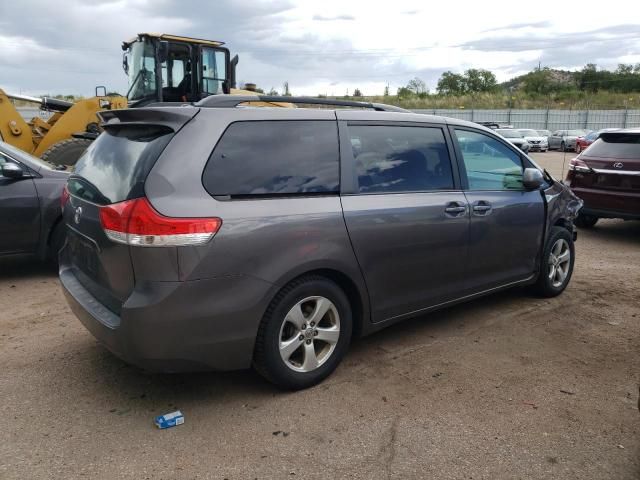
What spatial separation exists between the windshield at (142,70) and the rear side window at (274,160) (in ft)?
30.0

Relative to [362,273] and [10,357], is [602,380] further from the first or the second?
[10,357]

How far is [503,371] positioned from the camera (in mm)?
3941

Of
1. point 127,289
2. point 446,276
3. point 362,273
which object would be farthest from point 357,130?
point 127,289

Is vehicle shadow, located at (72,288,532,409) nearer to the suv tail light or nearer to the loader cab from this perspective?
the suv tail light

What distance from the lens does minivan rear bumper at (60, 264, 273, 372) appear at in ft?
9.92

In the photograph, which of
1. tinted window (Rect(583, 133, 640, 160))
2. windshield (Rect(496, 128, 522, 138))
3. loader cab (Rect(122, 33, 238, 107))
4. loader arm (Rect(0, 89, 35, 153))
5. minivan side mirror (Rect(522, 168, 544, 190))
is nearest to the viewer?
minivan side mirror (Rect(522, 168, 544, 190))

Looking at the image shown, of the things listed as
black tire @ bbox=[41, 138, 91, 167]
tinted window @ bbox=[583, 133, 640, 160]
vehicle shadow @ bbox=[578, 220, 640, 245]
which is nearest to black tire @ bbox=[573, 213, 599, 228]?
vehicle shadow @ bbox=[578, 220, 640, 245]

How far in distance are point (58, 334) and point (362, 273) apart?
8.31 ft

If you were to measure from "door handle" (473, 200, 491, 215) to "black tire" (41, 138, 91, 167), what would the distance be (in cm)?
888

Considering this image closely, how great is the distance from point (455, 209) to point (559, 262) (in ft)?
6.16

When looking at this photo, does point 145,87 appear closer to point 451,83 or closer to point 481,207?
point 481,207

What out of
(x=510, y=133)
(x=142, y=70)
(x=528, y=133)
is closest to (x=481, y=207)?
(x=142, y=70)

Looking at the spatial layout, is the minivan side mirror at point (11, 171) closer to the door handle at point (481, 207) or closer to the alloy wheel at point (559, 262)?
the door handle at point (481, 207)

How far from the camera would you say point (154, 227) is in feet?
9.82
